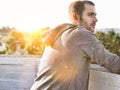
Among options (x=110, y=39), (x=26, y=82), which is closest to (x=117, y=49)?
(x=110, y=39)

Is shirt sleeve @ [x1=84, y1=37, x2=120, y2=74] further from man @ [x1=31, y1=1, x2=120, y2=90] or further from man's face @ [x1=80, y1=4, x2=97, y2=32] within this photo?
man's face @ [x1=80, y1=4, x2=97, y2=32]

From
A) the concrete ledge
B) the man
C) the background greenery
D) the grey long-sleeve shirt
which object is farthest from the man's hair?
the background greenery

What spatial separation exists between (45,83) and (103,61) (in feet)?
1.11

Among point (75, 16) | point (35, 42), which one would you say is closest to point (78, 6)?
point (75, 16)

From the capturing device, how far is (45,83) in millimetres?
1970

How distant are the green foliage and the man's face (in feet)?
81.9

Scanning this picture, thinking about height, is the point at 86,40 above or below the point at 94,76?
above

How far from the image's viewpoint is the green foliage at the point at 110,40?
27.2 m

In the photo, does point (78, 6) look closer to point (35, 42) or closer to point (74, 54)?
point (74, 54)

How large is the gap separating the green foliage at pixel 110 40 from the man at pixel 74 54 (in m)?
25.0

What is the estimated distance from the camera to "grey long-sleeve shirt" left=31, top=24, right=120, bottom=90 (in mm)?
1821

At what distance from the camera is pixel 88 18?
6.41 ft

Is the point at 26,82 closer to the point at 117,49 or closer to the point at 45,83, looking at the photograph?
the point at 45,83

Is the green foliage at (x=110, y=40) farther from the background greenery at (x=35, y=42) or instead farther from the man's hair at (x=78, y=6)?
the man's hair at (x=78, y=6)
